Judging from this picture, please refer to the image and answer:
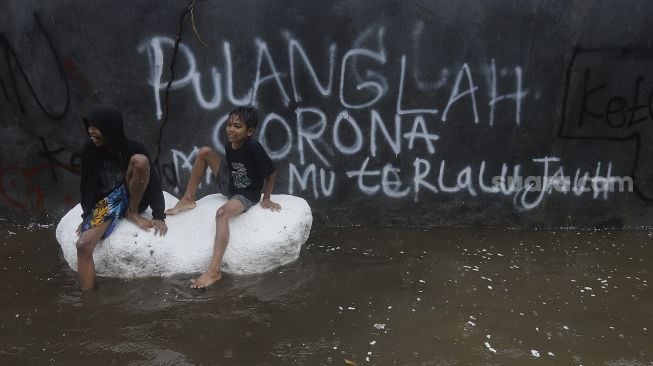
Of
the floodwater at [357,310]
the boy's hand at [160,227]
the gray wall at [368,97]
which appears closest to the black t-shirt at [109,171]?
the boy's hand at [160,227]

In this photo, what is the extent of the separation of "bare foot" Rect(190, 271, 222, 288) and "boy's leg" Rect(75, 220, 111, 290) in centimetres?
65

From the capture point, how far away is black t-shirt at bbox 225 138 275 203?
3.54 m

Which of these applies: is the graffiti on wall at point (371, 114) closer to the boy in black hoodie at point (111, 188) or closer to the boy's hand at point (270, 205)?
the boy's hand at point (270, 205)

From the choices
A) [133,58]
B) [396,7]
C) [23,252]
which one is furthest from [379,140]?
[23,252]

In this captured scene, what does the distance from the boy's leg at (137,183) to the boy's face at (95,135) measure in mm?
213

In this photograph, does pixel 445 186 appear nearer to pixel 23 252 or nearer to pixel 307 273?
pixel 307 273

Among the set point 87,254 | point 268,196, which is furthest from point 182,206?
point 87,254

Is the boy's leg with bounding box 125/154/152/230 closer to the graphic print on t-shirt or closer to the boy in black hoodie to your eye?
the boy in black hoodie

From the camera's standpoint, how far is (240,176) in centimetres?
360

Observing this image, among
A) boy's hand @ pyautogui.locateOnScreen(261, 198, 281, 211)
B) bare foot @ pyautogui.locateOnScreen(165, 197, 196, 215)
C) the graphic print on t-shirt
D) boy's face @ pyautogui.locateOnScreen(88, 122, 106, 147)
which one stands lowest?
bare foot @ pyautogui.locateOnScreen(165, 197, 196, 215)

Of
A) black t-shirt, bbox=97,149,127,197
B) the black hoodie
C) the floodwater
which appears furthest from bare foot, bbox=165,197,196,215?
the floodwater

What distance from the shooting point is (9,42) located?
3.97m

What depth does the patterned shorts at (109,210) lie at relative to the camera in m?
3.20

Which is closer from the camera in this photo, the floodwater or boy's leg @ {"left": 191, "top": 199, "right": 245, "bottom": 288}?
the floodwater
